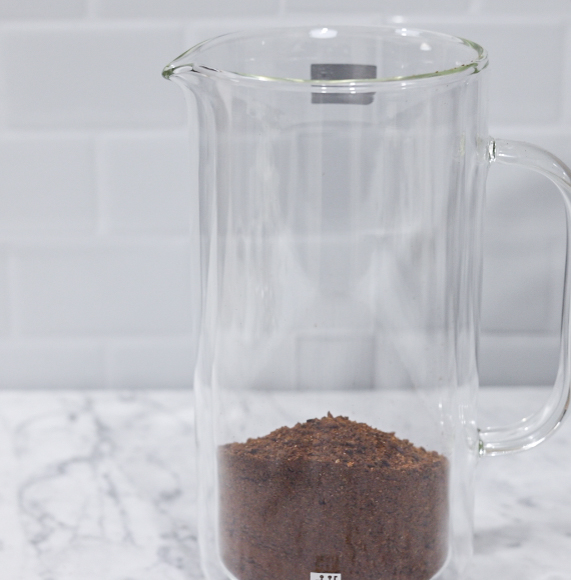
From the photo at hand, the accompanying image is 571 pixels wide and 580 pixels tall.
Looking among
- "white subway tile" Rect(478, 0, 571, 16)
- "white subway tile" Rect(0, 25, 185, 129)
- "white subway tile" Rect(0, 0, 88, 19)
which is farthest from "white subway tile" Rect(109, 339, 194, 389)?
"white subway tile" Rect(478, 0, 571, 16)

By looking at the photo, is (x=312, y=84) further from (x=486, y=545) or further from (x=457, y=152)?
(x=486, y=545)

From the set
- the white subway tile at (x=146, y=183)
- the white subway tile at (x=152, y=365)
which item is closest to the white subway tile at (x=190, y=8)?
the white subway tile at (x=146, y=183)

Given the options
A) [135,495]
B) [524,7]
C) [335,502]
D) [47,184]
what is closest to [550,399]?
[335,502]

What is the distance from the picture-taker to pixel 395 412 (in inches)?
17.0

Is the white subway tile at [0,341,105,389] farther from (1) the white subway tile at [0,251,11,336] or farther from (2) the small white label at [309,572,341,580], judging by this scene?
(2) the small white label at [309,572,341,580]

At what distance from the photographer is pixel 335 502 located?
0.41 meters

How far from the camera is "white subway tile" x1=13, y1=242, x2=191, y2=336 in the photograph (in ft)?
2.55

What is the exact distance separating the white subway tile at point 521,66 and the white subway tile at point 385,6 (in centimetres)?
1

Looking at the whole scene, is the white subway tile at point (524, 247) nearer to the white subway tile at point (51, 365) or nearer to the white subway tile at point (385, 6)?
the white subway tile at point (385, 6)

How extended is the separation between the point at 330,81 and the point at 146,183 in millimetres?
416

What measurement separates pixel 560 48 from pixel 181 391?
509mm

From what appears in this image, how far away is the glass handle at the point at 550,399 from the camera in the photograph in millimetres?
437

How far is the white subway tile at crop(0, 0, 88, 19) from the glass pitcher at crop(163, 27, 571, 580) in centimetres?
33

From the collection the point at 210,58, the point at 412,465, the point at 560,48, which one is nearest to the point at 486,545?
the point at 412,465
